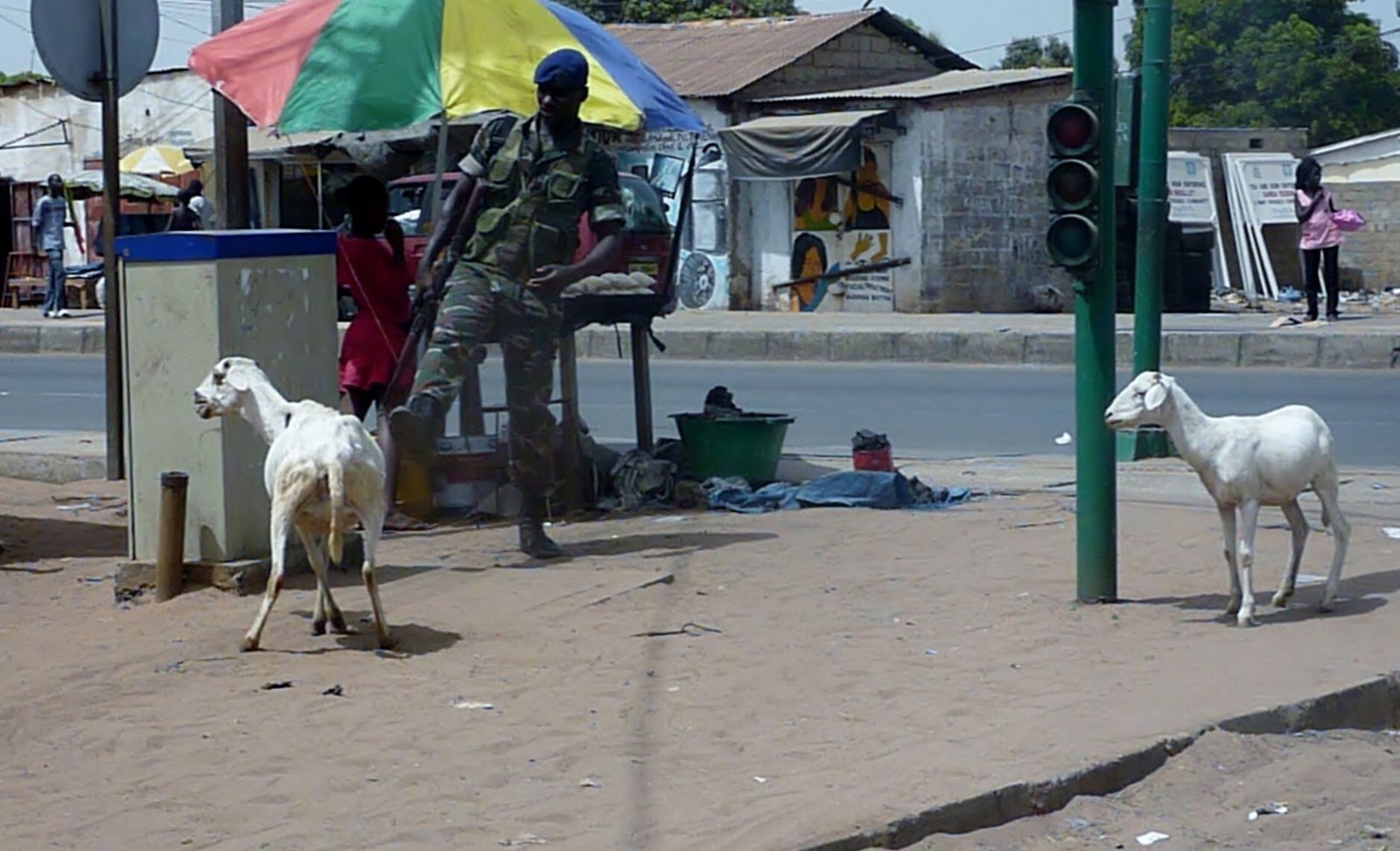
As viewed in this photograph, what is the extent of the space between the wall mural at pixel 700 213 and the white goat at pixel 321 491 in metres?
18.7

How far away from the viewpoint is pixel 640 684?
607 centimetres

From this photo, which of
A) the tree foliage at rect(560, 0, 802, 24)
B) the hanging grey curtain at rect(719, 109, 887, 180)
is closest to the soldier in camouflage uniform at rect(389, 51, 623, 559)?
the hanging grey curtain at rect(719, 109, 887, 180)

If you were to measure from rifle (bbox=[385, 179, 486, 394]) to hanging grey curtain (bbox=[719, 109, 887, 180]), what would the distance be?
15113 millimetres

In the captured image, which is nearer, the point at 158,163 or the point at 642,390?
the point at 642,390

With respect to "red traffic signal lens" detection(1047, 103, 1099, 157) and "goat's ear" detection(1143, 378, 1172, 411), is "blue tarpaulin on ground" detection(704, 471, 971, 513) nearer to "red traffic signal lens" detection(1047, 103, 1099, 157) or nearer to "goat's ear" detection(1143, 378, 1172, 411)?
"goat's ear" detection(1143, 378, 1172, 411)

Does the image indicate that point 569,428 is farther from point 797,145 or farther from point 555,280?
point 797,145

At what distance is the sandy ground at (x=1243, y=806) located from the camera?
4.80m

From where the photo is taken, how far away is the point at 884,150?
24.5m

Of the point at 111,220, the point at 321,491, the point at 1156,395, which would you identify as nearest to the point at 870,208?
the point at 111,220

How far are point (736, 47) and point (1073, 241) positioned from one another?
855 inches

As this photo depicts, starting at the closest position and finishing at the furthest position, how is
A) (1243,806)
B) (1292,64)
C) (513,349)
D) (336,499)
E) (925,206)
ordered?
(1243,806)
(336,499)
(513,349)
(925,206)
(1292,64)

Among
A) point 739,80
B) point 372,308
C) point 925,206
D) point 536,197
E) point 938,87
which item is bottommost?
point 372,308

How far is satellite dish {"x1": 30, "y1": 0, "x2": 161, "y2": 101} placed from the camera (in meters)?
9.41

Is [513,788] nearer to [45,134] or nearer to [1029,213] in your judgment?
[1029,213]
